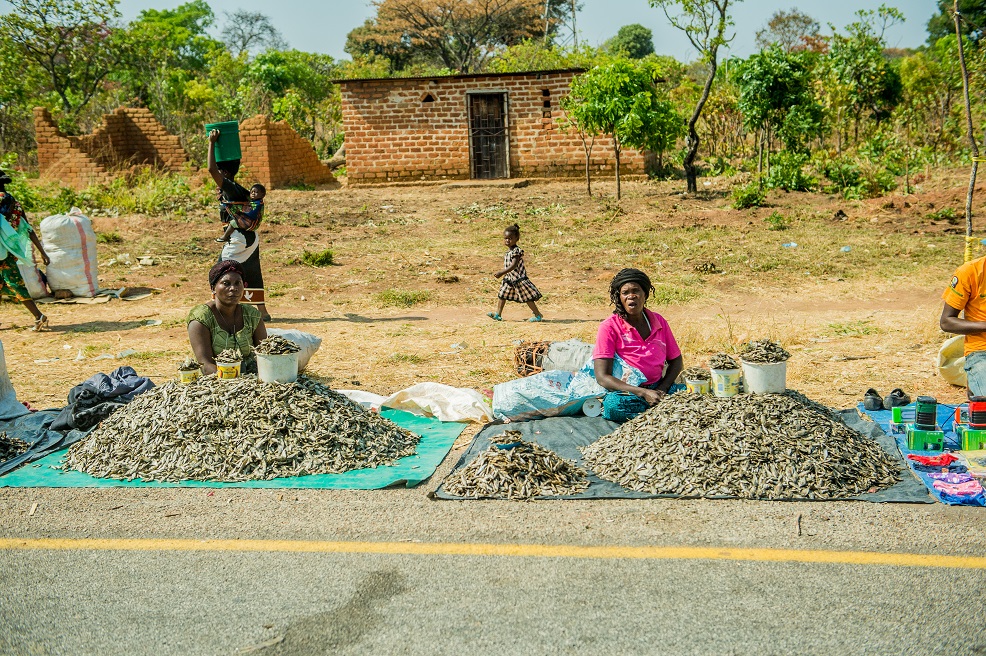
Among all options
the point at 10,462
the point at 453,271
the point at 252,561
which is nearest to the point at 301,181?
the point at 453,271

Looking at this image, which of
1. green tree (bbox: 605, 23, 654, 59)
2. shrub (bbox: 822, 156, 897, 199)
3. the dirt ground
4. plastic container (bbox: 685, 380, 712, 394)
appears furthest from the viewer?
green tree (bbox: 605, 23, 654, 59)

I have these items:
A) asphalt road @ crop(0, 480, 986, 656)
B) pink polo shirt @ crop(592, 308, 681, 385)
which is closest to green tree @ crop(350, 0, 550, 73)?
pink polo shirt @ crop(592, 308, 681, 385)

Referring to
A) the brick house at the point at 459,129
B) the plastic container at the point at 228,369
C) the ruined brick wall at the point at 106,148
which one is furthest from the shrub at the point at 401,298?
the ruined brick wall at the point at 106,148

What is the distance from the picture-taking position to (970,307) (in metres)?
5.71

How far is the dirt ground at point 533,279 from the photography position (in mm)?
8117

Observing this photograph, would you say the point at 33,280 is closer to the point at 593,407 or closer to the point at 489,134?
the point at 593,407

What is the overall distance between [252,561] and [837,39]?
2231 centimetres

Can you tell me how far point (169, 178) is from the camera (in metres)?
19.8

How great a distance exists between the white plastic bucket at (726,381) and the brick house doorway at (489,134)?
690 inches

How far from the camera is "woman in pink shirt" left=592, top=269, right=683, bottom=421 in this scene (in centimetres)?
559

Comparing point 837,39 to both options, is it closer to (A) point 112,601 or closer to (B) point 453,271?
(B) point 453,271

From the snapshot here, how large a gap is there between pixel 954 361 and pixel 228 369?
492 centimetres

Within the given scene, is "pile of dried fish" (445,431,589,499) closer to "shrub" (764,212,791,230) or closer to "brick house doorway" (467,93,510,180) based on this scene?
"shrub" (764,212,791,230)

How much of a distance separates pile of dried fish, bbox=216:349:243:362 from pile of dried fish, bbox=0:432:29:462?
4.39 ft
